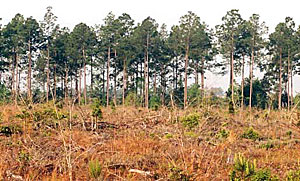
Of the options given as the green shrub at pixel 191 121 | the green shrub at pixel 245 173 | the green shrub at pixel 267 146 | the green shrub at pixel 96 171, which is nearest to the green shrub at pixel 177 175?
the green shrub at pixel 245 173

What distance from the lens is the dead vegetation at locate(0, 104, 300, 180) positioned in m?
6.02

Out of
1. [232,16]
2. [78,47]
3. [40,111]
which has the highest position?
[232,16]

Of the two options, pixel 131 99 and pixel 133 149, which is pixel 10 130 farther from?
pixel 131 99

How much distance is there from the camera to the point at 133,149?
324 inches

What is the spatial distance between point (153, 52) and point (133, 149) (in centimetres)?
3470

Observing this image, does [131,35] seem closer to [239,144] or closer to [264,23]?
[264,23]

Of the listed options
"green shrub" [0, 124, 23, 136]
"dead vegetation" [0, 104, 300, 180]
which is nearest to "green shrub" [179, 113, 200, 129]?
"dead vegetation" [0, 104, 300, 180]

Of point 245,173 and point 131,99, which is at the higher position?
point 131,99

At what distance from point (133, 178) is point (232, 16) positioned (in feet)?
111

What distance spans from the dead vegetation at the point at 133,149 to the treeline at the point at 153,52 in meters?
24.2

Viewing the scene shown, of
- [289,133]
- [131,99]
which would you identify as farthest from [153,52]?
[289,133]

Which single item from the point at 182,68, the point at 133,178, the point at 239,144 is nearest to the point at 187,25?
the point at 182,68

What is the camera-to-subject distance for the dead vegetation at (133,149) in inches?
237

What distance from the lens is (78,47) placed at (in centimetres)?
4166
